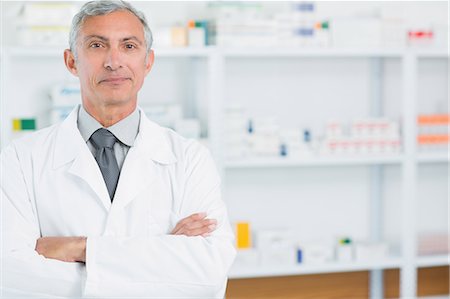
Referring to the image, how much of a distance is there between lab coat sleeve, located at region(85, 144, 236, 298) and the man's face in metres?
0.33

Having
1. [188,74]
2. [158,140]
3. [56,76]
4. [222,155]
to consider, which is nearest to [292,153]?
[222,155]

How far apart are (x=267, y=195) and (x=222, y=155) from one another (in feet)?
1.67

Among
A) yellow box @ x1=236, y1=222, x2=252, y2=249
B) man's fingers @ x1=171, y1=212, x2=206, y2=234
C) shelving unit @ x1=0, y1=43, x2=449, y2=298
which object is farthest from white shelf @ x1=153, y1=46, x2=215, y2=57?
man's fingers @ x1=171, y1=212, x2=206, y2=234

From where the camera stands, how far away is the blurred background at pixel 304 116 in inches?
122

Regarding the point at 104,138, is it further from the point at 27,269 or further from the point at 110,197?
the point at 27,269

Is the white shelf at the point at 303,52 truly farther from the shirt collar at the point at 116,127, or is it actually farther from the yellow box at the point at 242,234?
the shirt collar at the point at 116,127

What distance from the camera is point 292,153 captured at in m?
3.24

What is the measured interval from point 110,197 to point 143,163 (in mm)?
119

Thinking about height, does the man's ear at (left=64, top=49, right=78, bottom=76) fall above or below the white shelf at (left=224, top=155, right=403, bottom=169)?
above

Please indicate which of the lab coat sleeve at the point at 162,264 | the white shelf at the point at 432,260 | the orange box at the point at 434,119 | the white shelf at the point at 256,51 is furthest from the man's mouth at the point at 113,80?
the white shelf at the point at 432,260

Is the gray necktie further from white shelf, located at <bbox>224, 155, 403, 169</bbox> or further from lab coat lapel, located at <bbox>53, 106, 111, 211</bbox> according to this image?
white shelf, located at <bbox>224, 155, 403, 169</bbox>

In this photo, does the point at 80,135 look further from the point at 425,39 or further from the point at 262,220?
the point at 425,39

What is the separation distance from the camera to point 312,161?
3238 millimetres

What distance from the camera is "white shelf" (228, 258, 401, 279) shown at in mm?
3202
